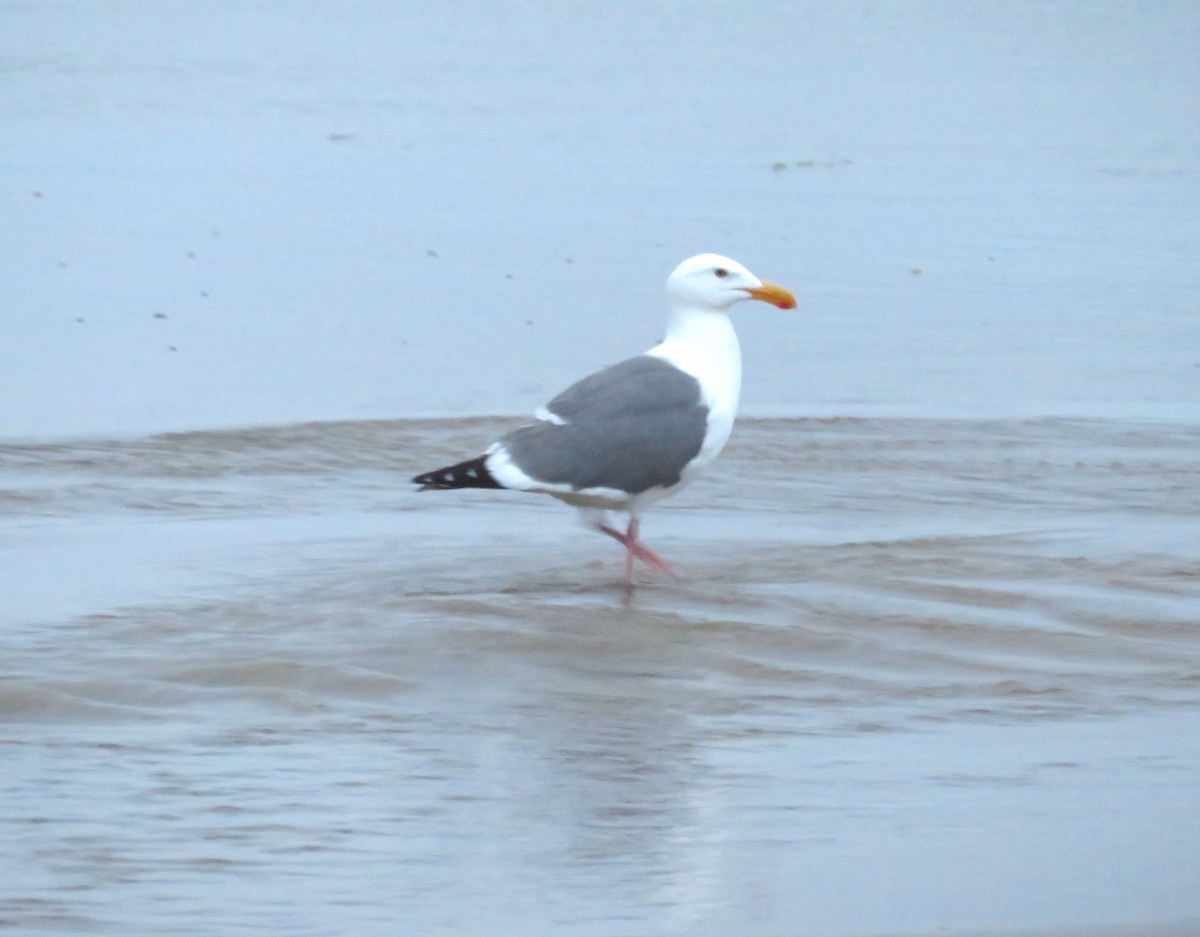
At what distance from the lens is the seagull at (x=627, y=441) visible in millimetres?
6301

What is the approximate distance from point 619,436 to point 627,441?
0.09ft

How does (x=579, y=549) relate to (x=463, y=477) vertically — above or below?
below

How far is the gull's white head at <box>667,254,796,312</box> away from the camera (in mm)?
6832

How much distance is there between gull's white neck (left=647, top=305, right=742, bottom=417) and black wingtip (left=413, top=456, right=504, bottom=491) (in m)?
0.75

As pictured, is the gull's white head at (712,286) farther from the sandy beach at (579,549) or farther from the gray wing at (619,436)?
the sandy beach at (579,549)

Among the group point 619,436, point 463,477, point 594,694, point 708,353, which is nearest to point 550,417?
point 619,436

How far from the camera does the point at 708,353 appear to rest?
6.74 metres

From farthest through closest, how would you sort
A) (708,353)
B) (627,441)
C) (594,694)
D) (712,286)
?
(712,286) < (708,353) < (627,441) < (594,694)

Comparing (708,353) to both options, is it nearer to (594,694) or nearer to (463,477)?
(463,477)

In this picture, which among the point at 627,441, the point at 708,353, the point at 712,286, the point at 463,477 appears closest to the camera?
the point at 463,477

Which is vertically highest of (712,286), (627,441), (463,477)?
(712,286)

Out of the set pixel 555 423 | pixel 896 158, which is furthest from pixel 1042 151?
pixel 555 423

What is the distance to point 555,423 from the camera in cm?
645

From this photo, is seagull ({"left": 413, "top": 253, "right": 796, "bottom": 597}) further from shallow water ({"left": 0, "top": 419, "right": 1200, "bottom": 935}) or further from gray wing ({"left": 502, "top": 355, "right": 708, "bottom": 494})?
shallow water ({"left": 0, "top": 419, "right": 1200, "bottom": 935})
